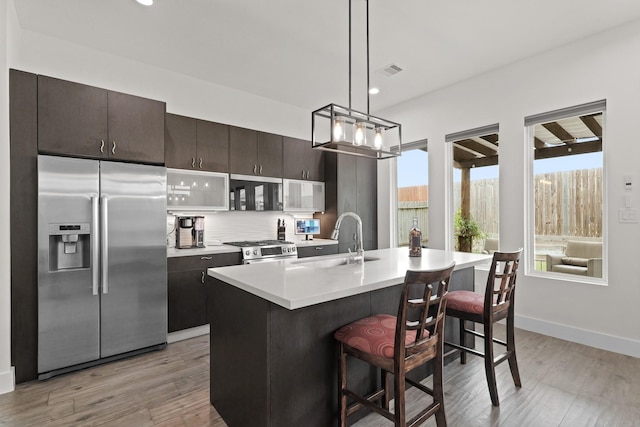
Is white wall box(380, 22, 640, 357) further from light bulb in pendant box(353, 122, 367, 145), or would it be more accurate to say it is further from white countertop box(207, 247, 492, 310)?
light bulb in pendant box(353, 122, 367, 145)

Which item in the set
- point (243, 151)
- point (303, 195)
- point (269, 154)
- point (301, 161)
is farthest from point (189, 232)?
point (301, 161)

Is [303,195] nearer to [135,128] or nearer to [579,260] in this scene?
[135,128]

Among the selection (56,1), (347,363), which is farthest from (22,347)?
(56,1)

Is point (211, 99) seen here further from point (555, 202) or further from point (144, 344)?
point (555, 202)

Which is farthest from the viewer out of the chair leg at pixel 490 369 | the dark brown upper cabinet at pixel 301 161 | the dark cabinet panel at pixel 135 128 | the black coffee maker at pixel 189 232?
the dark brown upper cabinet at pixel 301 161

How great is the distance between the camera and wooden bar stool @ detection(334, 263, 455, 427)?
1511mm

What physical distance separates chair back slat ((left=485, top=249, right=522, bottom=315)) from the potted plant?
6.21 feet

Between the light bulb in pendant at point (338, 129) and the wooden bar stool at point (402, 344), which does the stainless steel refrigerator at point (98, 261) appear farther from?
the wooden bar stool at point (402, 344)

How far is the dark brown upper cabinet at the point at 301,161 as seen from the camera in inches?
176

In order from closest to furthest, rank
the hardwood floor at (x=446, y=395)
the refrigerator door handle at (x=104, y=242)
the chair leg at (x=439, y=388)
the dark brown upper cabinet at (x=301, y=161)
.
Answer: the chair leg at (x=439, y=388)
the hardwood floor at (x=446, y=395)
the refrigerator door handle at (x=104, y=242)
the dark brown upper cabinet at (x=301, y=161)

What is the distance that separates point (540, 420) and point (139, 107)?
386 cm

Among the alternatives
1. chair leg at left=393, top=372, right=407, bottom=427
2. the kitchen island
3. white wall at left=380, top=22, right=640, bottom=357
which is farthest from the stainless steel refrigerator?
white wall at left=380, top=22, right=640, bottom=357

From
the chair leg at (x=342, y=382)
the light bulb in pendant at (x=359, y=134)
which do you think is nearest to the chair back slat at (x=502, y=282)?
the chair leg at (x=342, y=382)

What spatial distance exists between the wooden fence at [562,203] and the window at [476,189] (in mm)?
12
